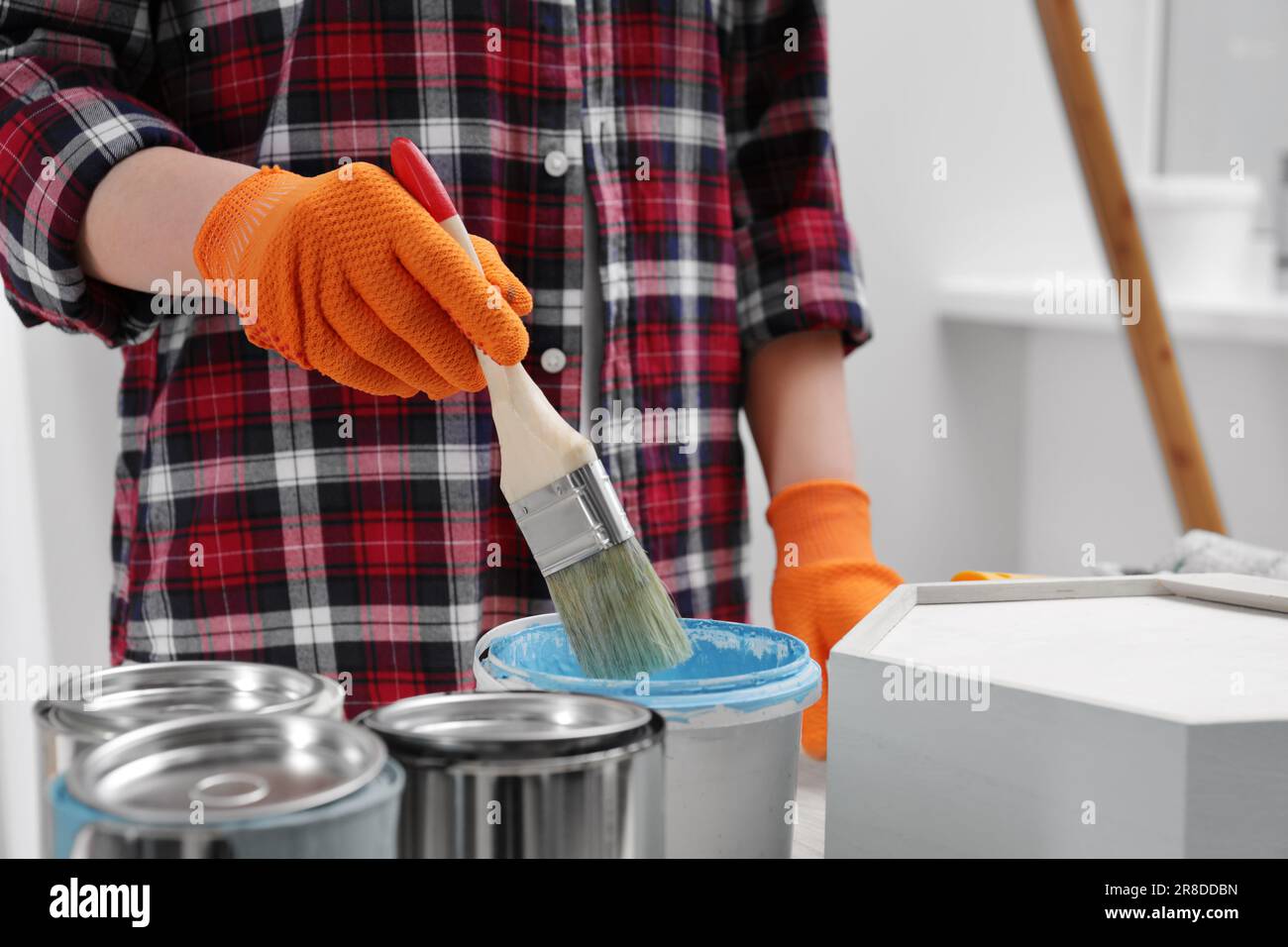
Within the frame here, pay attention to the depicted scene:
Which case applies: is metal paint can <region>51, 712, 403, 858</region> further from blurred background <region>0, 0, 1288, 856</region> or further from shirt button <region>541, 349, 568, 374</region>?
blurred background <region>0, 0, 1288, 856</region>

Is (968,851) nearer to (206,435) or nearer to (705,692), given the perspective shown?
(705,692)

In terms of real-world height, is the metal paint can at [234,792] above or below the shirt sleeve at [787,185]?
below

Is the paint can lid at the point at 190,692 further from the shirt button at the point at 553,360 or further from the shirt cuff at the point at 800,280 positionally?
the shirt cuff at the point at 800,280

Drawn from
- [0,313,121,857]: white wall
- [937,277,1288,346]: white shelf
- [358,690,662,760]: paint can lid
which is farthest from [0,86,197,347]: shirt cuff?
[937,277,1288,346]: white shelf

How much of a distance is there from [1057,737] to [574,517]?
0.64 ft

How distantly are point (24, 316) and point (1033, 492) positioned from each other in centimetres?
160

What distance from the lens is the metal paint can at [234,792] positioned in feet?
0.82

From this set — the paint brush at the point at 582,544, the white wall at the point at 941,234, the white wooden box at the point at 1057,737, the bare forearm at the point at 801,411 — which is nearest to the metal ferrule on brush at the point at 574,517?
the paint brush at the point at 582,544

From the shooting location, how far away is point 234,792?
276 mm

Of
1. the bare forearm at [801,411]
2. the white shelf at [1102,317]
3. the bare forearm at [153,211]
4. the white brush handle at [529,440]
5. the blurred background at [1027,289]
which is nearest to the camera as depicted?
the white brush handle at [529,440]

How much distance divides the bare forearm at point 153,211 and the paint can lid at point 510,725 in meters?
0.39

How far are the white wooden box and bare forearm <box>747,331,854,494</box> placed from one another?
0.39 metres

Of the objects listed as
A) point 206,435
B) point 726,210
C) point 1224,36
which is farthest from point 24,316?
point 1224,36

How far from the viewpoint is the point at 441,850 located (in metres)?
0.30
